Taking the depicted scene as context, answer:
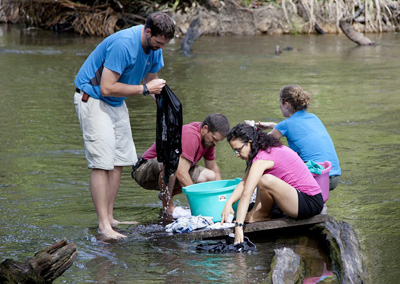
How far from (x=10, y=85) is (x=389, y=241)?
8.53m

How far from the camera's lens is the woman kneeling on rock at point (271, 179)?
4527mm

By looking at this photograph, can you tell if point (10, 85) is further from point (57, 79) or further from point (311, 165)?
point (311, 165)

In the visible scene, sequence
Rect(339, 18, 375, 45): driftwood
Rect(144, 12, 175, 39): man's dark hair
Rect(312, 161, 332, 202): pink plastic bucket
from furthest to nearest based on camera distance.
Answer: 1. Rect(339, 18, 375, 45): driftwood
2. Rect(312, 161, 332, 202): pink plastic bucket
3. Rect(144, 12, 175, 39): man's dark hair

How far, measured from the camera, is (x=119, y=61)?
4477mm

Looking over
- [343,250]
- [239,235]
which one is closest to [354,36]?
[239,235]

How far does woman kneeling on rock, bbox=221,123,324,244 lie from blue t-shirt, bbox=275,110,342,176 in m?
0.51

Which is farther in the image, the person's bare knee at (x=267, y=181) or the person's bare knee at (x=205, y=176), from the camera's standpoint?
the person's bare knee at (x=205, y=176)

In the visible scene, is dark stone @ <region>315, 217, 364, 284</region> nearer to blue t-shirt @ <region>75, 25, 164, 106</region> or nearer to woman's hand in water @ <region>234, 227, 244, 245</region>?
woman's hand in water @ <region>234, 227, 244, 245</region>

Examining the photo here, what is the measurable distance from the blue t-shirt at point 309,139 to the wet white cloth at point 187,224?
1.05m

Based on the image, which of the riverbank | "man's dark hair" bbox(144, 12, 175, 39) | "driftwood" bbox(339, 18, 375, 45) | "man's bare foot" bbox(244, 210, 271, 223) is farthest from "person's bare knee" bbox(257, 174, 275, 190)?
the riverbank

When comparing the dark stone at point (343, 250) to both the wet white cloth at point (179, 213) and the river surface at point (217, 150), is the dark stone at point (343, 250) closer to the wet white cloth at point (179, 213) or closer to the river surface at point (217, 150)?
the river surface at point (217, 150)

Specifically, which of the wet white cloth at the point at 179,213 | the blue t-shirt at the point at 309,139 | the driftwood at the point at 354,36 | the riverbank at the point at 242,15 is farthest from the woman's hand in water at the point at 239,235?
the riverbank at the point at 242,15

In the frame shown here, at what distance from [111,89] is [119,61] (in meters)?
0.20

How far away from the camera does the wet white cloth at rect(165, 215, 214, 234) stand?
467cm
